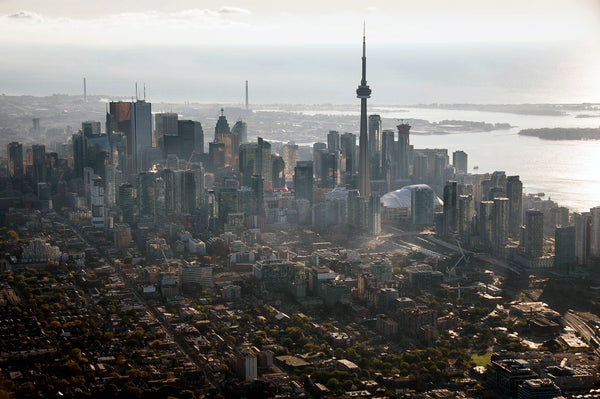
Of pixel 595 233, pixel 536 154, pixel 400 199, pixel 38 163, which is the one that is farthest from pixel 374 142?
pixel 595 233

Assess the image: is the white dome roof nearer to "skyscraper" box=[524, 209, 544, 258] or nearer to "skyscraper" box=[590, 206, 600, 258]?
"skyscraper" box=[524, 209, 544, 258]

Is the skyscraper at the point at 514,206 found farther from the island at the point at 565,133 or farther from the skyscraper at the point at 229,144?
the island at the point at 565,133

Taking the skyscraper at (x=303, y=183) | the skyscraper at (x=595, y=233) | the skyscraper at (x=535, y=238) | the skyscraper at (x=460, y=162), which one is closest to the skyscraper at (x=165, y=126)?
the skyscraper at (x=303, y=183)

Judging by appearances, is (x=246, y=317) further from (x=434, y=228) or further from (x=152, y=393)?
(x=434, y=228)

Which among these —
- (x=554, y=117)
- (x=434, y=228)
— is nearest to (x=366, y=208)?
(x=434, y=228)

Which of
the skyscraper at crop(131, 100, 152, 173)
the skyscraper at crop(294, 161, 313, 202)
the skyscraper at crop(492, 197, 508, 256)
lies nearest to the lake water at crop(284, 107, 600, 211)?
the skyscraper at crop(492, 197, 508, 256)

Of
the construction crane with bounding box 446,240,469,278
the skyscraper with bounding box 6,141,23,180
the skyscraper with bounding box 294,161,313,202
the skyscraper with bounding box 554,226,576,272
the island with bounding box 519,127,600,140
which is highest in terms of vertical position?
the island with bounding box 519,127,600,140

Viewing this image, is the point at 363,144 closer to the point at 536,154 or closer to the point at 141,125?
the point at 141,125
